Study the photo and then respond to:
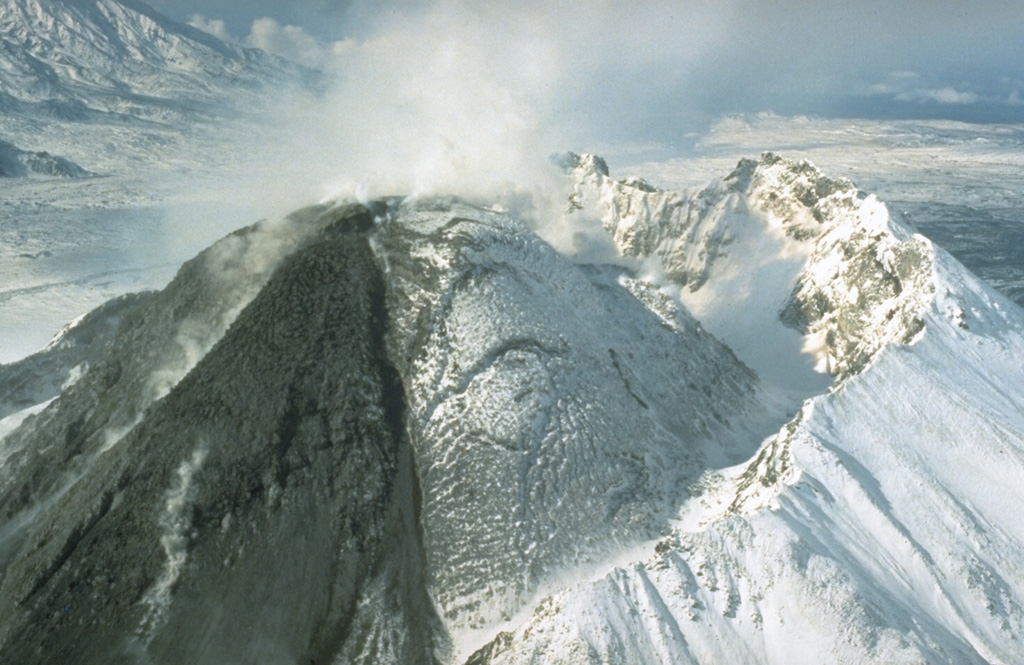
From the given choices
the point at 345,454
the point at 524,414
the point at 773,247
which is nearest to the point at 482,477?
the point at 524,414

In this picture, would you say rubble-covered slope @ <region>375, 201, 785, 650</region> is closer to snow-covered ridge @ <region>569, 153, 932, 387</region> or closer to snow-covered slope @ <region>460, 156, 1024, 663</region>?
snow-covered slope @ <region>460, 156, 1024, 663</region>

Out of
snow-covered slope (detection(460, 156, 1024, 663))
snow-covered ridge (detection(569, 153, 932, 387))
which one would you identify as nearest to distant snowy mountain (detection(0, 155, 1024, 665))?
snow-covered slope (detection(460, 156, 1024, 663))

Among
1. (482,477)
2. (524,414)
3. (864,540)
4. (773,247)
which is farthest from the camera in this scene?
(773,247)

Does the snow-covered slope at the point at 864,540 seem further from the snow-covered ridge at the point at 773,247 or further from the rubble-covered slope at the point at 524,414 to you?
the snow-covered ridge at the point at 773,247

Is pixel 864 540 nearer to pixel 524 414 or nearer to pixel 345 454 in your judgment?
pixel 524 414

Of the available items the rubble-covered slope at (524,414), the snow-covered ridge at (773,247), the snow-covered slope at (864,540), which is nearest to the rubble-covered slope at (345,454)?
the rubble-covered slope at (524,414)

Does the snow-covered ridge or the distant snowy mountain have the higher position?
the snow-covered ridge

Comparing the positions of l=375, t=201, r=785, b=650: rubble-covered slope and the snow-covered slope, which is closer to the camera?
the snow-covered slope

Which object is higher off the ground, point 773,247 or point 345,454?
point 773,247

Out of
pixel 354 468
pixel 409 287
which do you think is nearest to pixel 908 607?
pixel 354 468
